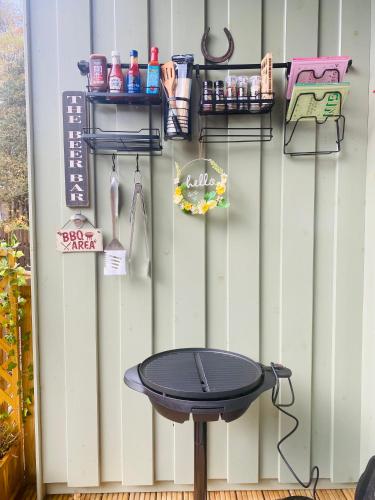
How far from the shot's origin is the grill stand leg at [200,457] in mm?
1024

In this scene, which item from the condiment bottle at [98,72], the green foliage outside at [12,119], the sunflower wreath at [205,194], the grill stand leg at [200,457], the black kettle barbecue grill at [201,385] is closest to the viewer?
the black kettle barbecue grill at [201,385]

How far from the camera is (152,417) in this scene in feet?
4.57

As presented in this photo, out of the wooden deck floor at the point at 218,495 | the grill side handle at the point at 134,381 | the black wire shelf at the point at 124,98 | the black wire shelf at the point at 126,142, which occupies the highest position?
the black wire shelf at the point at 124,98

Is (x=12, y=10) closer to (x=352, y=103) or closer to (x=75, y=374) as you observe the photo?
(x=352, y=103)

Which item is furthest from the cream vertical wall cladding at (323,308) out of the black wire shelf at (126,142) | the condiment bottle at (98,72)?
the condiment bottle at (98,72)

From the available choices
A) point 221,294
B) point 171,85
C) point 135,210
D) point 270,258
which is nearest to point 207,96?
point 171,85

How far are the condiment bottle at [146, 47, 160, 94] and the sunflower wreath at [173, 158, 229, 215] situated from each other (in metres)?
0.31

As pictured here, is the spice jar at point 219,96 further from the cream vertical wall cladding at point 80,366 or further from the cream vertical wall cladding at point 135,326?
the cream vertical wall cladding at point 80,366

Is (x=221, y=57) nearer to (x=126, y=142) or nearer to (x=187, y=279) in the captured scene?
(x=126, y=142)

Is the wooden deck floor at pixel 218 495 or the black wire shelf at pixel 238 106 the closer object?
the black wire shelf at pixel 238 106

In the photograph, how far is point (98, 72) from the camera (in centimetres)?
121

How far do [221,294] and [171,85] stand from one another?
0.92 meters

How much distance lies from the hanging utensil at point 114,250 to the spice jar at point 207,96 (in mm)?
451

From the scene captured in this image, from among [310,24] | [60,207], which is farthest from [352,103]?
[60,207]
